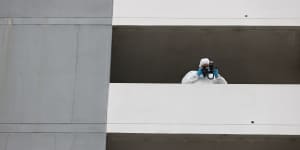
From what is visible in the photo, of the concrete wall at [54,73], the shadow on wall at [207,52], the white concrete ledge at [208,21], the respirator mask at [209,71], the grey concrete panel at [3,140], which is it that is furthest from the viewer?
the shadow on wall at [207,52]

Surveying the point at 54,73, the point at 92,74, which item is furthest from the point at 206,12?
the point at 54,73

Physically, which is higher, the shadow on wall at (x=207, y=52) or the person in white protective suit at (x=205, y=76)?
the shadow on wall at (x=207, y=52)

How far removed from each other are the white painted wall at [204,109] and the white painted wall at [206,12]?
3.90ft

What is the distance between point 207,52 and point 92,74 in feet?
7.71

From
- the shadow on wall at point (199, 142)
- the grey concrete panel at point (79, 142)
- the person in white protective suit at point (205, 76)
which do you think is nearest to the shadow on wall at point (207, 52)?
the person in white protective suit at point (205, 76)

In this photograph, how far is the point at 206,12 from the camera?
10.3 meters

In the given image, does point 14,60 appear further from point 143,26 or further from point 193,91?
point 193,91

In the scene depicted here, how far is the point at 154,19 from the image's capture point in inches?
406

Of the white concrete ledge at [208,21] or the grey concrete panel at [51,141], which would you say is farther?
the white concrete ledge at [208,21]

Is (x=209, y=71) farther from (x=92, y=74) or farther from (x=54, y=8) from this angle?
(x=54, y=8)

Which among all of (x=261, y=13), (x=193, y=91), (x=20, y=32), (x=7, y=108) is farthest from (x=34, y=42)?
(x=261, y=13)

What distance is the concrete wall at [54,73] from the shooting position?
9188 millimetres

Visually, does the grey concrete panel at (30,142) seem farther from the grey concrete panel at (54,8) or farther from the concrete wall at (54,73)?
the grey concrete panel at (54,8)

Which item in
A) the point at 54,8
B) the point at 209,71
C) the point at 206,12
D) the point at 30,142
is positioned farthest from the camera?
the point at 206,12
